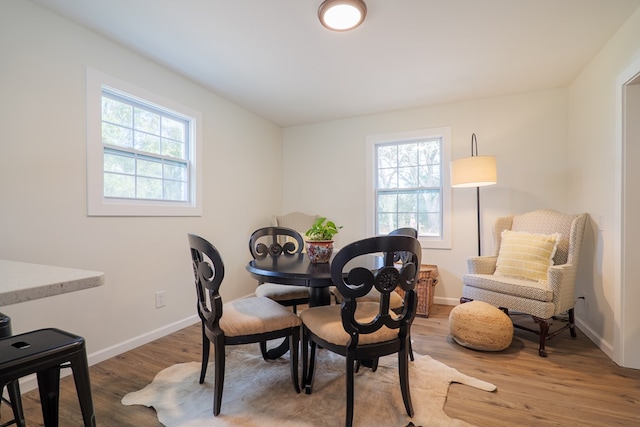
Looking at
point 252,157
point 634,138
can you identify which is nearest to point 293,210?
point 252,157

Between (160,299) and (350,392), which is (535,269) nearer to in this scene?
(350,392)

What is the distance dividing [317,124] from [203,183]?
6.40 feet

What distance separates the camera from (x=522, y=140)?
3426 mm

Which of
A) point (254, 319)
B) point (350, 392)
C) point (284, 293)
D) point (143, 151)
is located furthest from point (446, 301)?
point (143, 151)

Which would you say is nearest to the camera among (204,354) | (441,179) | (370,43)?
(204,354)

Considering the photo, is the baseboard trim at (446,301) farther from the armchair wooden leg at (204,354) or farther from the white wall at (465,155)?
the armchair wooden leg at (204,354)

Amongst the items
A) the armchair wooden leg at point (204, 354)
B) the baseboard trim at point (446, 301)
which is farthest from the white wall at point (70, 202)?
the baseboard trim at point (446, 301)

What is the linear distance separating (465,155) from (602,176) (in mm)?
1321

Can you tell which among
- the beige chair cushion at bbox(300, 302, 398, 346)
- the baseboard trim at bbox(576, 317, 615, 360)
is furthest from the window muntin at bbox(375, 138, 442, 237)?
the beige chair cushion at bbox(300, 302, 398, 346)

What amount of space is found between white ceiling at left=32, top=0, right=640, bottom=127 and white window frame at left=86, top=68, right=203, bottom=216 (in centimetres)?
33

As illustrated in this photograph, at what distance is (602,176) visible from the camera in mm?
2527

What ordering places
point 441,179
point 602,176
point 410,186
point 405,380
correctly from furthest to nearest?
point 410,186, point 441,179, point 602,176, point 405,380

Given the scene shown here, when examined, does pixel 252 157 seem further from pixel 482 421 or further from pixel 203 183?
pixel 482 421

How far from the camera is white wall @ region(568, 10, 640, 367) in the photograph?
87.3 inches
